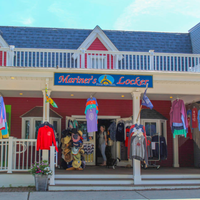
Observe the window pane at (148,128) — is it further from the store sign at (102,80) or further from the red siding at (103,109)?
the store sign at (102,80)

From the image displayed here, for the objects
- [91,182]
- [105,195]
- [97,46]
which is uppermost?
[97,46]

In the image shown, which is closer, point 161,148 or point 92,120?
point 92,120

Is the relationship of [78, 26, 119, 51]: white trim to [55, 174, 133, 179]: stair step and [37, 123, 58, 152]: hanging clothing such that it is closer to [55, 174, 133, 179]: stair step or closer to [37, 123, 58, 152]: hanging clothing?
[37, 123, 58, 152]: hanging clothing

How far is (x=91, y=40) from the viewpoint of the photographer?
14.0 metres

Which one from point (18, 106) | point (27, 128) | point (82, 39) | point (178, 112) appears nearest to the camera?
point (178, 112)

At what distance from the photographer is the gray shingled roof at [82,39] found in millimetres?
14992

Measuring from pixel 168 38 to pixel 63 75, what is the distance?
9.39 m

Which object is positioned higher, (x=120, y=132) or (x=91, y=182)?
(x=120, y=132)

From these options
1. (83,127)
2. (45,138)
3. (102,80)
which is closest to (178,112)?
(102,80)

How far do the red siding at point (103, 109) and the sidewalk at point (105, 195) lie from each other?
14.5 ft

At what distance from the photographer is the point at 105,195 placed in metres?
8.02

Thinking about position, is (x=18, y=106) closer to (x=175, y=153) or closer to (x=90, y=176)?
(x=90, y=176)

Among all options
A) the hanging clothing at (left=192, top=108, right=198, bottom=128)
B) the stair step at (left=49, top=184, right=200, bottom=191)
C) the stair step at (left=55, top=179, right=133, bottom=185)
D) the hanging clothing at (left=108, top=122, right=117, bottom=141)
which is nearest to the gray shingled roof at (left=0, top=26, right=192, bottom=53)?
the hanging clothing at (left=108, top=122, right=117, bottom=141)

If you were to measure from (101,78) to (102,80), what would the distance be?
0.26 feet
